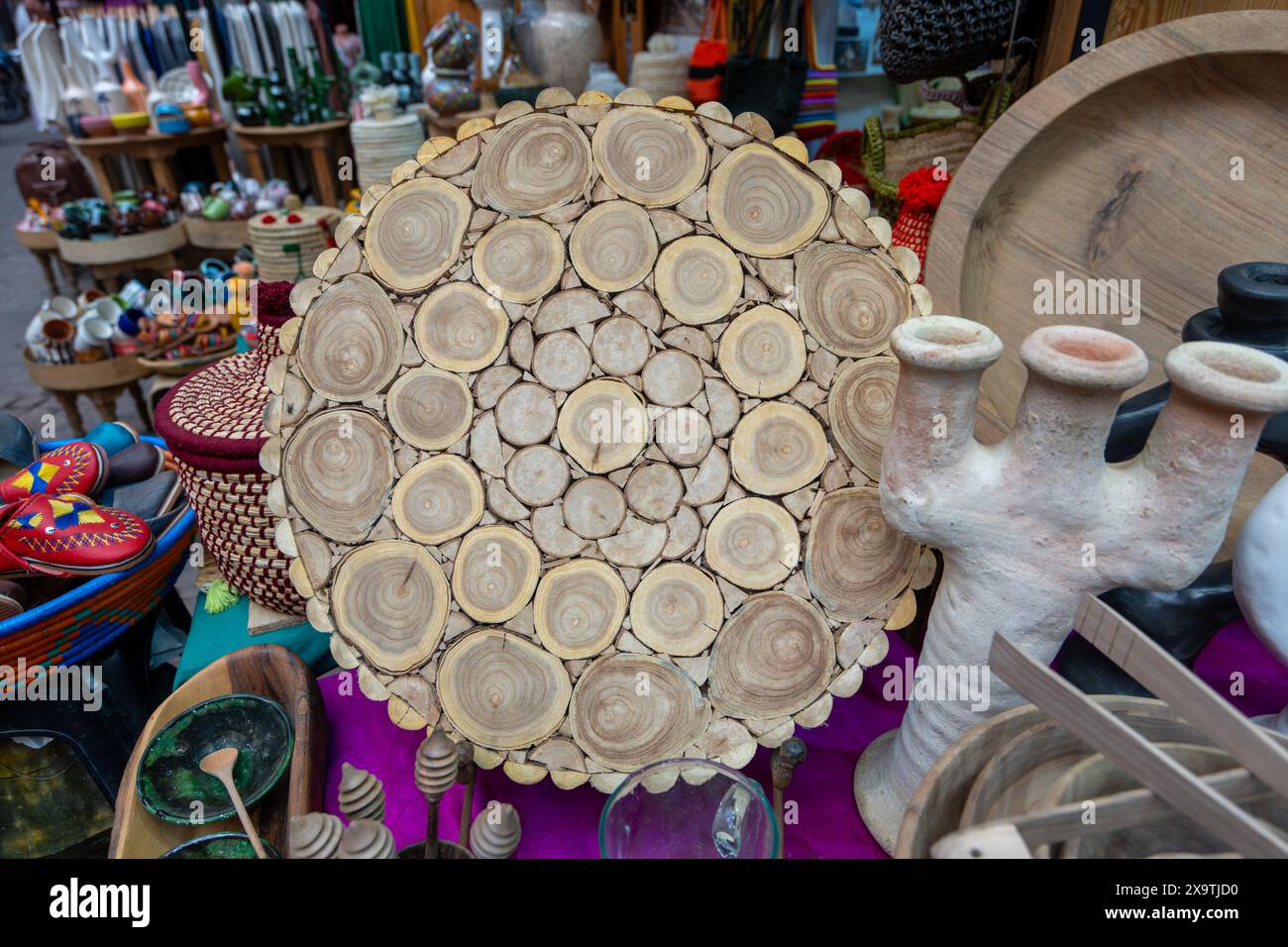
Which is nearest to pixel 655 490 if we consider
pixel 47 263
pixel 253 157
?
pixel 253 157

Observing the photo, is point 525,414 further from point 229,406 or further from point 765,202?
point 229,406

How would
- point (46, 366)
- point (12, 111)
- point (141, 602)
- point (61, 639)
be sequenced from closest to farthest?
1. point (61, 639)
2. point (141, 602)
3. point (46, 366)
4. point (12, 111)

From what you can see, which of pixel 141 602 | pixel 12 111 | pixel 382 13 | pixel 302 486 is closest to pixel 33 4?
pixel 382 13

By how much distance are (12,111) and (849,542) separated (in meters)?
11.0

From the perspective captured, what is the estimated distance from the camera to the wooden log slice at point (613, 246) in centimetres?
96

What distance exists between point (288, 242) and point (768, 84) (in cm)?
163

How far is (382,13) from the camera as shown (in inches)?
167

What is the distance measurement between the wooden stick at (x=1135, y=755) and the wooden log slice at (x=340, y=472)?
70 cm

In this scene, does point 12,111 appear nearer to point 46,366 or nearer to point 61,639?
point 46,366

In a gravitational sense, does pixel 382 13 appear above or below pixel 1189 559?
above

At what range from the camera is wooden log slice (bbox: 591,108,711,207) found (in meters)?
0.95

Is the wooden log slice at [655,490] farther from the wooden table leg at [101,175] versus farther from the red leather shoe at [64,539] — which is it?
the wooden table leg at [101,175]

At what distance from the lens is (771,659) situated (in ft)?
2.92

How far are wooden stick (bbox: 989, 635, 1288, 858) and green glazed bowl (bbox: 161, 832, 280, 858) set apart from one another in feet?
2.78
